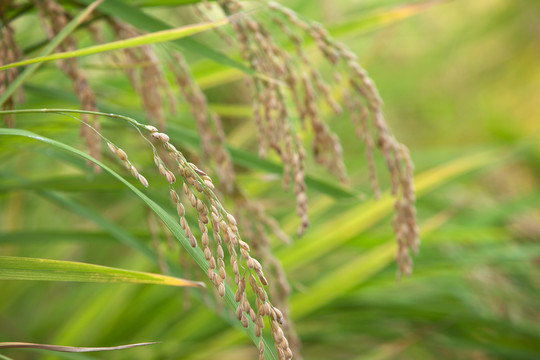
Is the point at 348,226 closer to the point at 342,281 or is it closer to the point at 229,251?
the point at 342,281

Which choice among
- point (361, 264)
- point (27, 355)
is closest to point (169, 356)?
point (27, 355)

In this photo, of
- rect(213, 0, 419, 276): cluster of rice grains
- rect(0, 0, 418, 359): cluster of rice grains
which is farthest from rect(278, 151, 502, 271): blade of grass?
rect(213, 0, 419, 276): cluster of rice grains

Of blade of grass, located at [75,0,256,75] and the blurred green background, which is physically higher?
blade of grass, located at [75,0,256,75]

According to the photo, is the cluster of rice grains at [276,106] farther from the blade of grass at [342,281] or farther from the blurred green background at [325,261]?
the blade of grass at [342,281]

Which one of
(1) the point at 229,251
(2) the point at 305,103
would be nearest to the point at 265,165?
(2) the point at 305,103

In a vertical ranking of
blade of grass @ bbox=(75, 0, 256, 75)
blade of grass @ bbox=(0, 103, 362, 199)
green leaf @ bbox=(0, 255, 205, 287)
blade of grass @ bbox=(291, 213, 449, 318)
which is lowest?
blade of grass @ bbox=(291, 213, 449, 318)

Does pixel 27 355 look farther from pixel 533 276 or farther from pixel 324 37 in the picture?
pixel 533 276

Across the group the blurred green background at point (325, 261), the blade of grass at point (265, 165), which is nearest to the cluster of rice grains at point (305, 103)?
the blade of grass at point (265, 165)

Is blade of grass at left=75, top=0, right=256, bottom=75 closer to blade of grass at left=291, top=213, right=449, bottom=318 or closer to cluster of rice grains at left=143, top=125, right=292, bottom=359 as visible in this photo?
cluster of rice grains at left=143, top=125, right=292, bottom=359

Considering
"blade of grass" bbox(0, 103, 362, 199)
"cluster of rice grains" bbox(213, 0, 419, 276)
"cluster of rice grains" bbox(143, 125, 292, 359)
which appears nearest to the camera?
"cluster of rice grains" bbox(143, 125, 292, 359)
